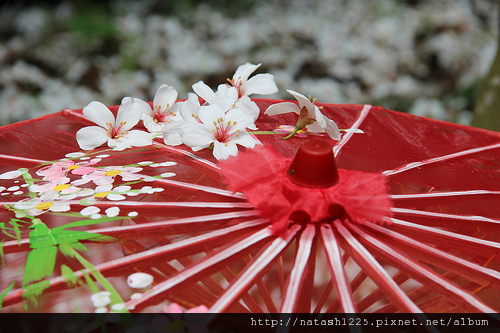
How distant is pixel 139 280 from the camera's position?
0.57 m

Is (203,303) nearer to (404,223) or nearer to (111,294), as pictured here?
(111,294)

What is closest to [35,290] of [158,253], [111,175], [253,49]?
[158,253]

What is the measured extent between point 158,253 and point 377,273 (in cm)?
29

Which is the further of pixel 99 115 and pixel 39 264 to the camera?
pixel 99 115

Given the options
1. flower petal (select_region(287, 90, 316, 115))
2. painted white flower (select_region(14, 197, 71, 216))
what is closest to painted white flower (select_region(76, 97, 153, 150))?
painted white flower (select_region(14, 197, 71, 216))

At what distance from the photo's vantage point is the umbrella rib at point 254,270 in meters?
0.56

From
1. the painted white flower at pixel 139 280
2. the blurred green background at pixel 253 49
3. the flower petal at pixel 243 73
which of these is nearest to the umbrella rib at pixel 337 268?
the painted white flower at pixel 139 280

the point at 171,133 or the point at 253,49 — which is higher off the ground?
the point at 171,133

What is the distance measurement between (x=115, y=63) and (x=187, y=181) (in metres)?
3.10

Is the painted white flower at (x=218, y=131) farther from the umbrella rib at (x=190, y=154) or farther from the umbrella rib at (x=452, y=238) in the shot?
the umbrella rib at (x=452, y=238)

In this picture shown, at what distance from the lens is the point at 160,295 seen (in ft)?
1.82

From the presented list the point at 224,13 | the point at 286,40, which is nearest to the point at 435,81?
the point at 286,40

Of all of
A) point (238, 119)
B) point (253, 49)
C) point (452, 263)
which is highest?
point (238, 119)

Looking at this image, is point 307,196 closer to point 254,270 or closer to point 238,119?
point 254,270
